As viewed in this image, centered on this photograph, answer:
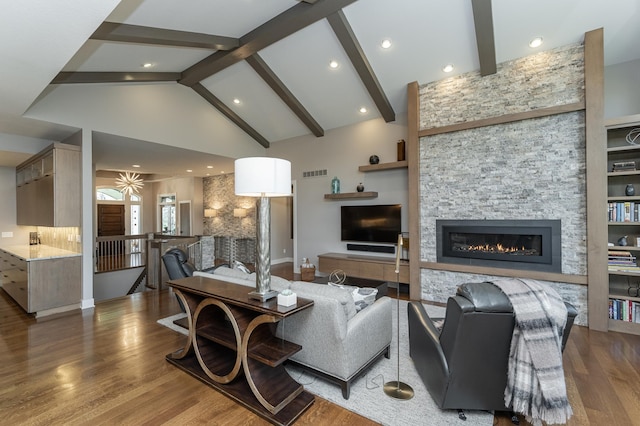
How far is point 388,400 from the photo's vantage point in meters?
2.22

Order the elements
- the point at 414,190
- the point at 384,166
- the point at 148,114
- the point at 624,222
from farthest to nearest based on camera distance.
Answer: the point at 384,166 → the point at 148,114 → the point at 414,190 → the point at 624,222

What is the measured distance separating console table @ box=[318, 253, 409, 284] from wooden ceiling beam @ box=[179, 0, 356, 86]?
3.99m

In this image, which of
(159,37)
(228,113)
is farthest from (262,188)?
(228,113)

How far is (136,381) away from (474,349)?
2.74 m

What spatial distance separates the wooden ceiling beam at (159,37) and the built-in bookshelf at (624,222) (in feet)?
17.5

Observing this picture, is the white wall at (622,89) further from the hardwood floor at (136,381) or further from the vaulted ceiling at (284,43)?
the hardwood floor at (136,381)

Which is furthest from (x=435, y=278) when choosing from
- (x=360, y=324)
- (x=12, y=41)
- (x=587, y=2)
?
(x=12, y=41)

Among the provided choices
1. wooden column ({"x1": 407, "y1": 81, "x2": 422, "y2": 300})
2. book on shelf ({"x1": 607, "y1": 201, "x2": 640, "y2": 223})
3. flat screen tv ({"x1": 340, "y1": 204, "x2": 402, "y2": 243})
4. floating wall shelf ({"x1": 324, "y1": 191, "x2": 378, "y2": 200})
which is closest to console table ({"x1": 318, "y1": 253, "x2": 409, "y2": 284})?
wooden column ({"x1": 407, "y1": 81, "x2": 422, "y2": 300})

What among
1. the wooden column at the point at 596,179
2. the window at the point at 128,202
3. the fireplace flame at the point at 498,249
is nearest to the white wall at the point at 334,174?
the fireplace flame at the point at 498,249

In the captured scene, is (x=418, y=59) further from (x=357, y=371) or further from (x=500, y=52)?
(x=357, y=371)

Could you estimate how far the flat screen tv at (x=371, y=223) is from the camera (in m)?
5.61

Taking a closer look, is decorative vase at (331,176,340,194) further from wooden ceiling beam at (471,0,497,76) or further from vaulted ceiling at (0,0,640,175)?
wooden ceiling beam at (471,0,497,76)

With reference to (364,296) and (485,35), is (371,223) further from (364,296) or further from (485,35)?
(485,35)

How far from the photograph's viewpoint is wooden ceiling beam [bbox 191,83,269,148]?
6169mm
